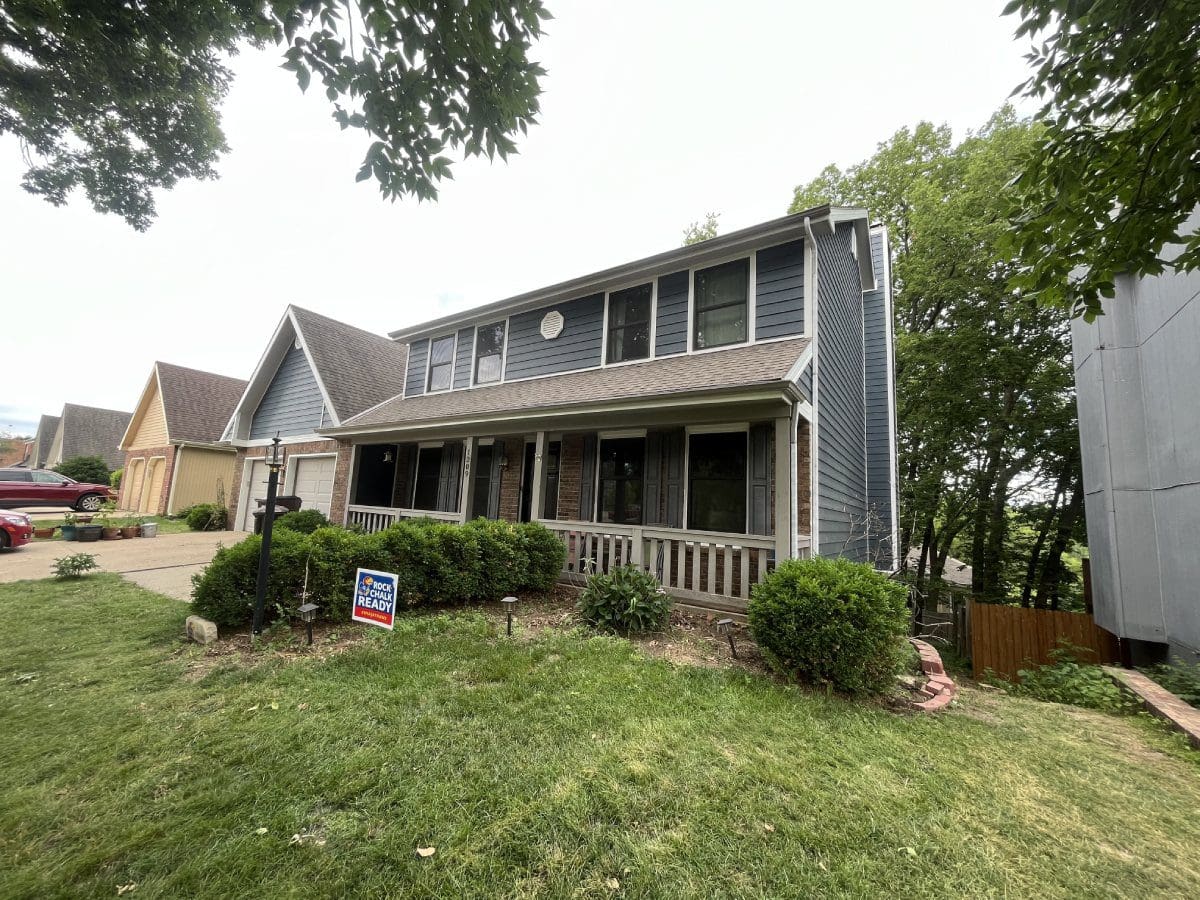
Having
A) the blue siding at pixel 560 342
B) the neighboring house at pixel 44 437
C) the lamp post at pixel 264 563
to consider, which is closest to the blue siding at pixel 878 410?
the blue siding at pixel 560 342

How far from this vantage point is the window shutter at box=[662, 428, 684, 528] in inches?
298

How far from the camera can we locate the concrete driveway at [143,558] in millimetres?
7496

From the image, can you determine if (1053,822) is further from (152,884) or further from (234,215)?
(234,215)

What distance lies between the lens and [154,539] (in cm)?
1258

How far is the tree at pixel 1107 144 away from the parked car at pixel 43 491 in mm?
25251

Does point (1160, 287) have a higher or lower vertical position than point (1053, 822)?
higher

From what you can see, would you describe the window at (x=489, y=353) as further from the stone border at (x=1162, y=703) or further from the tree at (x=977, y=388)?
the tree at (x=977, y=388)

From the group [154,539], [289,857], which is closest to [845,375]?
[289,857]

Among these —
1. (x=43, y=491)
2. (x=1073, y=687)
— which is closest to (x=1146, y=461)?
(x=1073, y=687)

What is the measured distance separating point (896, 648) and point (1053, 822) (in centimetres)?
169

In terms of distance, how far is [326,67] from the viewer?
3.29 meters

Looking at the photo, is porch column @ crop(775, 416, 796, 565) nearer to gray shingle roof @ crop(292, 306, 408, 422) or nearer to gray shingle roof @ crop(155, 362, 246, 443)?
gray shingle roof @ crop(292, 306, 408, 422)

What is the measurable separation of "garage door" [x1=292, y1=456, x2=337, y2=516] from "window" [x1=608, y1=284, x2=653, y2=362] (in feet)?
27.2

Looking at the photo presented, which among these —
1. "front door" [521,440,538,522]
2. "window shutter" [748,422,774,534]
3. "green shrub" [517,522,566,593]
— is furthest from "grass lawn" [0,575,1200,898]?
"front door" [521,440,538,522]
